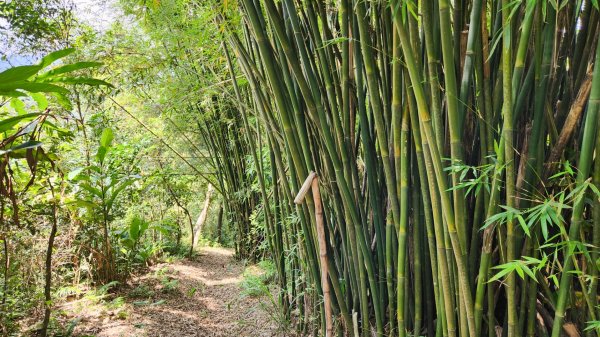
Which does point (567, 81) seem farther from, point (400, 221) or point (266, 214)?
point (266, 214)

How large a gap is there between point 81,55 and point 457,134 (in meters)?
3.49

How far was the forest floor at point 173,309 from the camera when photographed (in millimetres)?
2340

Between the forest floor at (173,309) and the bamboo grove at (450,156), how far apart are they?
3.57 feet

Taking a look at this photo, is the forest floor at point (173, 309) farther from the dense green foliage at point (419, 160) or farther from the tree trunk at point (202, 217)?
the tree trunk at point (202, 217)

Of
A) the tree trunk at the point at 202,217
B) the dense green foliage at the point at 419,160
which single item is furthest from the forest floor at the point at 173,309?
the tree trunk at the point at 202,217

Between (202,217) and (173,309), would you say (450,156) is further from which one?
(202,217)

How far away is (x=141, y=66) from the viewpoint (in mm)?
3342

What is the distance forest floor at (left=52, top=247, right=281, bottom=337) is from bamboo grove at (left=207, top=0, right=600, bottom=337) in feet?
3.57

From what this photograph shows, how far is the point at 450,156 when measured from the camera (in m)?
1.05

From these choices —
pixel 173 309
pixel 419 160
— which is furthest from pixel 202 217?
pixel 419 160

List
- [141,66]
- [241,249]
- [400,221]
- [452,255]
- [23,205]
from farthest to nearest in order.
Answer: [241,249] → [141,66] → [23,205] → [400,221] → [452,255]

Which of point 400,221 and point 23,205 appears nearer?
point 400,221

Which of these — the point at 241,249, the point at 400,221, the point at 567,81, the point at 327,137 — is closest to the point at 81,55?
the point at 241,249

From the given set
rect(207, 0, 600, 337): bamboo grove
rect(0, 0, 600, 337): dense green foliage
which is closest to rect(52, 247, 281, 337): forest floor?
rect(0, 0, 600, 337): dense green foliage
